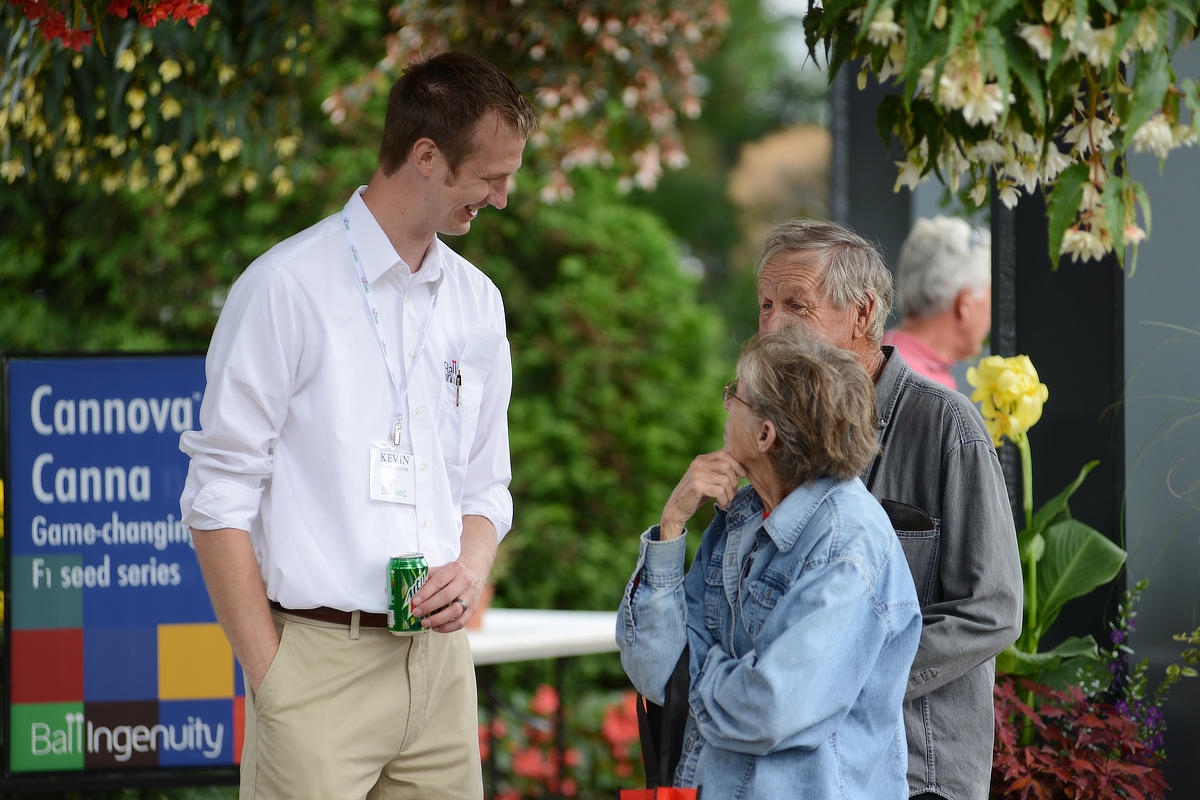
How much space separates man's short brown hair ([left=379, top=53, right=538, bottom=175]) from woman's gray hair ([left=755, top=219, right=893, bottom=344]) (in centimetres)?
50

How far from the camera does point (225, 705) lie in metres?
3.04

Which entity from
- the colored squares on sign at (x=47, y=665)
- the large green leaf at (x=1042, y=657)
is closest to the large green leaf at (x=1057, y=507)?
the large green leaf at (x=1042, y=657)

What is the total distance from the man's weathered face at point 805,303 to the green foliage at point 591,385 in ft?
17.3

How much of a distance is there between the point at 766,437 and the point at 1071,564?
4.31ft

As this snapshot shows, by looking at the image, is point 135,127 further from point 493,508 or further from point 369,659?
point 369,659

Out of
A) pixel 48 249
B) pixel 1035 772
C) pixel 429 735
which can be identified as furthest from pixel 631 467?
pixel 429 735

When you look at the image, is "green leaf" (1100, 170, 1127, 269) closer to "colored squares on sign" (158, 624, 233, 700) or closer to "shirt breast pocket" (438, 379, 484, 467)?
"shirt breast pocket" (438, 379, 484, 467)

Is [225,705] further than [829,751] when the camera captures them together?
Yes

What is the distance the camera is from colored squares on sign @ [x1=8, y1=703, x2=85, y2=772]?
2.98 metres

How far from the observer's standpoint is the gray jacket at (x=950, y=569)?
5.94 feet

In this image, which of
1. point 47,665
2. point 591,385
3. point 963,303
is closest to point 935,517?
point 963,303

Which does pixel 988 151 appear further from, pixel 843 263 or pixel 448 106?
pixel 448 106

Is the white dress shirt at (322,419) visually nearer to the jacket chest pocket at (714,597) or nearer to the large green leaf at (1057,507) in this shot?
the jacket chest pocket at (714,597)

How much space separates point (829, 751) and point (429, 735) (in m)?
0.74
